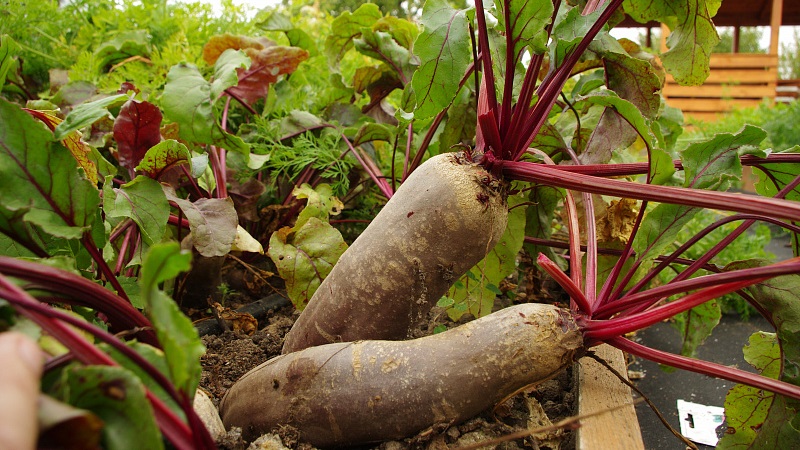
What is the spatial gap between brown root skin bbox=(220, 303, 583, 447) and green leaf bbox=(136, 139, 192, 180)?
18.6 inches

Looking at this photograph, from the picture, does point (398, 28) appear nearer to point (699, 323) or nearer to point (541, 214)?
point (541, 214)

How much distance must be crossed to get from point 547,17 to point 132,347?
76cm

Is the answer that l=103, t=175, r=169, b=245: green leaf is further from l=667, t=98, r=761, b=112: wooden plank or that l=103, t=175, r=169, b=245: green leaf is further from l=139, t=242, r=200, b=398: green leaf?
l=667, t=98, r=761, b=112: wooden plank

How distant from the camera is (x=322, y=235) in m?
1.27

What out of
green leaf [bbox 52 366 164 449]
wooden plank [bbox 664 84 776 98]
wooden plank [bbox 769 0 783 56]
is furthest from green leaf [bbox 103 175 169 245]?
wooden plank [bbox 769 0 783 56]

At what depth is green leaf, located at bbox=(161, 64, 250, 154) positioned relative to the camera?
116 cm

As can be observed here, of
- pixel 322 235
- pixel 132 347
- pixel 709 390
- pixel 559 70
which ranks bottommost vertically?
pixel 709 390

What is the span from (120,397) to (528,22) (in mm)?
785

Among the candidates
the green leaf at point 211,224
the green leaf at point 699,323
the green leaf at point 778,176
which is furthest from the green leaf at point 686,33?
the green leaf at point 211,224

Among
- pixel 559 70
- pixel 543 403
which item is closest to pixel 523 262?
pixel 543 403

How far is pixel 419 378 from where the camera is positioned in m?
0.82

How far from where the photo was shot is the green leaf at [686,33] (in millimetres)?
1144

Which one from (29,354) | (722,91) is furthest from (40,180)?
(722,91)

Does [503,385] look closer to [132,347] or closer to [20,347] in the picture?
[132,347]
